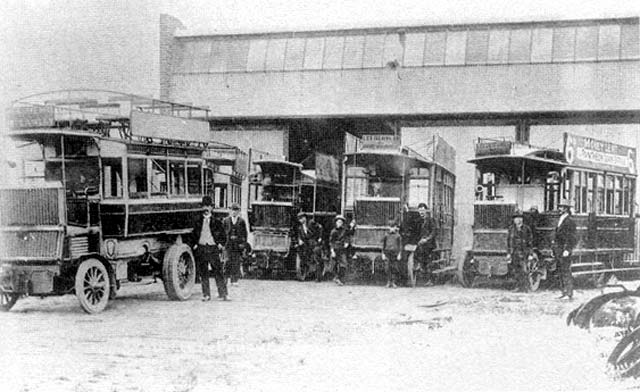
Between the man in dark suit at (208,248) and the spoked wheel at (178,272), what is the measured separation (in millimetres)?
242

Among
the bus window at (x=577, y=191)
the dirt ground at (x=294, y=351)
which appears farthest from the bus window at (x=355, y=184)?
the dirt ground at (x=294, y=351)

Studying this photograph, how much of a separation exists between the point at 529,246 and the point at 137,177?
5.83 meters

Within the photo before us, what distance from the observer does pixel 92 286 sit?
8602 mm

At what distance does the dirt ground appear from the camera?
22.4ft

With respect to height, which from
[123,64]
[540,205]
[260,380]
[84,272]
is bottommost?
[260,380]

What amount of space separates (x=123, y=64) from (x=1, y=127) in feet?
4.90

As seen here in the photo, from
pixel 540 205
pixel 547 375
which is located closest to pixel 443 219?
pixel 540 205

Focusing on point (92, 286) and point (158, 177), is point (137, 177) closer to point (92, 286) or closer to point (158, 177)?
point (158, 177)

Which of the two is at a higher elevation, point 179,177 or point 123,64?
point 123,64

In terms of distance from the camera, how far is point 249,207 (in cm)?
1466

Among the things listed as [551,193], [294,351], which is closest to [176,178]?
[294,351]

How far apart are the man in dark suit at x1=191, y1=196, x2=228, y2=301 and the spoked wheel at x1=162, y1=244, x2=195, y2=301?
0.79 ft

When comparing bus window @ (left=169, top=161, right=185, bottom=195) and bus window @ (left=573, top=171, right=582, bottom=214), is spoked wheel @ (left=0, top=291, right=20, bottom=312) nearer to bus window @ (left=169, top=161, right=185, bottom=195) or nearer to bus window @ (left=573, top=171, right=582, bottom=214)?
bus window @ (left=169, top=161, right=185, bottom=195)

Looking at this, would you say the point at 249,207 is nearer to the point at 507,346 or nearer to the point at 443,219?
the point at 443,219
